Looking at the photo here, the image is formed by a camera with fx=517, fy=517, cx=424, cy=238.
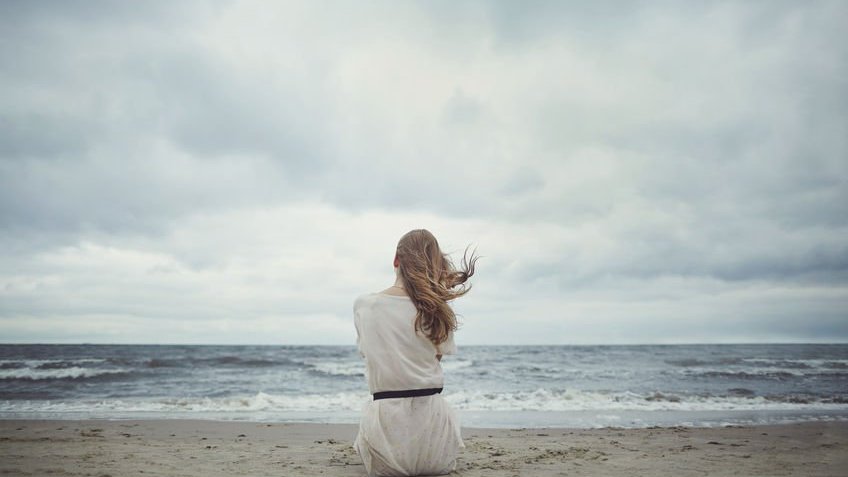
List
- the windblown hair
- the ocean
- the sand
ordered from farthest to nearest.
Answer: the ocean < the sand < the windblown hair

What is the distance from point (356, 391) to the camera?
14617mm

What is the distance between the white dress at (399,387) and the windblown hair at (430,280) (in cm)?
9

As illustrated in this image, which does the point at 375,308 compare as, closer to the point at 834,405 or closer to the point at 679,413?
the point at 679,413

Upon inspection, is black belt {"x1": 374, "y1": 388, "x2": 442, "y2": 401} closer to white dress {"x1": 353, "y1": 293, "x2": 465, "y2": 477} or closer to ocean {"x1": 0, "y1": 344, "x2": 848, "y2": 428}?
white dress {"x1": 353, "y1": 293, "x2": 465, "y2": 477}

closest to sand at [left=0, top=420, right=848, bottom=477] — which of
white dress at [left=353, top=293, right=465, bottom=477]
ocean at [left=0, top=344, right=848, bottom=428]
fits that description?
white dress at [left=353, top=293, right=465, bottom=477]

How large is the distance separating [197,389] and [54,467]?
36.1ft

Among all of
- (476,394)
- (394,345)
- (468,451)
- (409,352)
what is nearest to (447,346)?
(409,352)

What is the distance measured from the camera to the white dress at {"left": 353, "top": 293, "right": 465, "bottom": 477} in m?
3.55

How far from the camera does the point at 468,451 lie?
5.45 meters

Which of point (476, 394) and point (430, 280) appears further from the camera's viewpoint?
point (476, 394)

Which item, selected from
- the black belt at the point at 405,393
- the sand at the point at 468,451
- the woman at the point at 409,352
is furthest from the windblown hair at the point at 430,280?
the sand at the point at 468,451

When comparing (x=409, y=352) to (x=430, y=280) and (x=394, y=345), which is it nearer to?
(x=394, y=345)

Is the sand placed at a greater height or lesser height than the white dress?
lesser

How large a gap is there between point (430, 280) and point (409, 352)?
1.71ft
